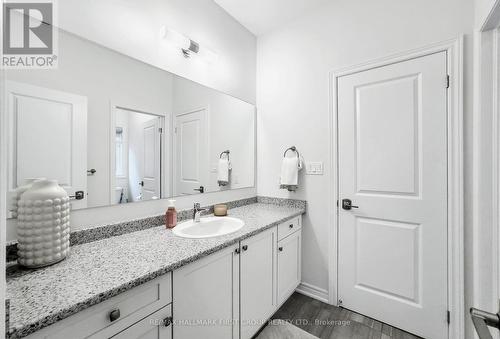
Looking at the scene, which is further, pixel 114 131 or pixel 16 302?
pixel 114 131

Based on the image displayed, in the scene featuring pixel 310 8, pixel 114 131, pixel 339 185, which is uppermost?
pixel 310 8

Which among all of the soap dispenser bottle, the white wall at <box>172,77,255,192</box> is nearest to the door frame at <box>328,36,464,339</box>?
the white wall at <box>172,77,255,192</box>

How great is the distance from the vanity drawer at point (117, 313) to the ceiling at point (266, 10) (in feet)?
7.28

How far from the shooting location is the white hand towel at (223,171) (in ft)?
6.61

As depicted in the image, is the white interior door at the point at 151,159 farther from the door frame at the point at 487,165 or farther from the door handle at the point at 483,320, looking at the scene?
the door frame at the point at 487,165

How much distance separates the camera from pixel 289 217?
5.97ft

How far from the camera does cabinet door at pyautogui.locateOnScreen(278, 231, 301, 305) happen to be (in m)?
1.74

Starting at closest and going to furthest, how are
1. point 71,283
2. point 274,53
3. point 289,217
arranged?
point 71,283 → point 289,217 → point 274,53

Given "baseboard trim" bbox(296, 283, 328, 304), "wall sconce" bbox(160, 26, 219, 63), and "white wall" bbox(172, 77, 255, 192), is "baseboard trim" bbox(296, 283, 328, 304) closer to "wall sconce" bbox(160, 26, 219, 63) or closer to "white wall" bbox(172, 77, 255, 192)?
"white wall" bbox(172, 77, 255, 192)

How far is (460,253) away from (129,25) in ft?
8.30

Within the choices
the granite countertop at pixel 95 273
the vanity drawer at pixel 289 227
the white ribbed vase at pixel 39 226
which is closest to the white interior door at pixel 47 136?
the white ribbed vase at pixel 39 226

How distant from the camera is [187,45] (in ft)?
5.37

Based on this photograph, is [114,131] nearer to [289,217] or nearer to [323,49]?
[289,217]

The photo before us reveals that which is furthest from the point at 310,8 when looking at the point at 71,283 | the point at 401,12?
the point at 71,283
